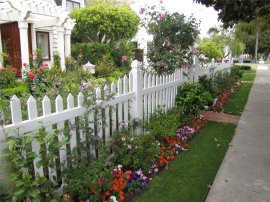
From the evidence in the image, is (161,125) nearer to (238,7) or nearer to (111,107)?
(111,107)

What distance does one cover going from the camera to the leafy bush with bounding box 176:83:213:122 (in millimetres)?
6027

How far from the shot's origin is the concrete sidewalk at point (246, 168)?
3312 mm

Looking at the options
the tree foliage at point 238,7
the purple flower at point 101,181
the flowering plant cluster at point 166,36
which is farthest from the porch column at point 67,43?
the purple flower at point 101,181

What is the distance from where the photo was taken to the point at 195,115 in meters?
6.29

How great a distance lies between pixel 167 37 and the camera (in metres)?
5.81

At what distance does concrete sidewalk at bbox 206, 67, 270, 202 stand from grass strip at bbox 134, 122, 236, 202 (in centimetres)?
13

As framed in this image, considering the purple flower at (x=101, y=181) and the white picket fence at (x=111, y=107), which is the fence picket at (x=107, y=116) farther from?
the purple flower at (x=101, y=181)

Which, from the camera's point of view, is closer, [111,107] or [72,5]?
[111,107]

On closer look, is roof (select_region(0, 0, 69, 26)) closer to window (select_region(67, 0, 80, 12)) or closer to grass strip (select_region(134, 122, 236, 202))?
window (select_region(67, 0, 80, 12))

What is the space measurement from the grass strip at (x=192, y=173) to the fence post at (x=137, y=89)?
40.6 inches

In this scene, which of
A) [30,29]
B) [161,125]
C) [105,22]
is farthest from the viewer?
[105,22]

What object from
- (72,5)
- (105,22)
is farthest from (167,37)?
(72,5)

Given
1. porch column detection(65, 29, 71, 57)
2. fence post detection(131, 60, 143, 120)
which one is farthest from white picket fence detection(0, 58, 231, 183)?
porch column detection(65, 29, 71, 57)

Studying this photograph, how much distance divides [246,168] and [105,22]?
53.8 feet
